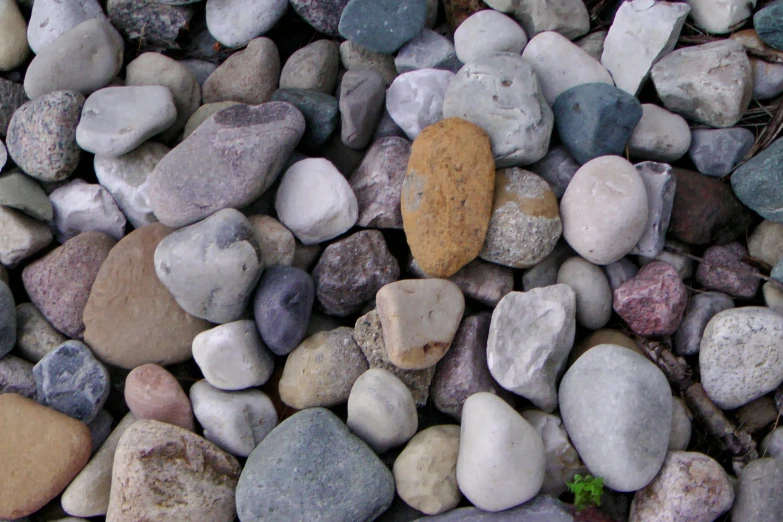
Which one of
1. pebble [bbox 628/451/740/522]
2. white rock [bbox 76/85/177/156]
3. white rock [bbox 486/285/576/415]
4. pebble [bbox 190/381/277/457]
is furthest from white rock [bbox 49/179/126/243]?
pebble [bbox 628/451/740/522]

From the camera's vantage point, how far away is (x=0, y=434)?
1.80 meters

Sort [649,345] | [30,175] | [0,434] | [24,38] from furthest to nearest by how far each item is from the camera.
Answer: [24,38], [30,175], [649,345], [0,434]

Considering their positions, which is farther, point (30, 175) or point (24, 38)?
point (24, 38)

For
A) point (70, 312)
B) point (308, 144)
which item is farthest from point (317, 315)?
point (70, 312)

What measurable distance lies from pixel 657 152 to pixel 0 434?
208 centimetres

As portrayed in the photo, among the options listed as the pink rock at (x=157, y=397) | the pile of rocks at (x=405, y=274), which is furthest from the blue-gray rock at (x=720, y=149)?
the pink rock at (x=157, y=397)

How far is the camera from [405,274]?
205 cm

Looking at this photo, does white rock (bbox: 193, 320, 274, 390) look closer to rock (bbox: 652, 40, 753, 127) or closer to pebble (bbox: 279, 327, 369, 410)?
pebble (bbox: 279, 327, 369, 410)

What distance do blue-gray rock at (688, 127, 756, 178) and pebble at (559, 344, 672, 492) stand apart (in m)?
→ 0.67

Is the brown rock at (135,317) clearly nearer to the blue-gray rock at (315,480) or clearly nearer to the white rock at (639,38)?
the blue-gray rock at (315,480)

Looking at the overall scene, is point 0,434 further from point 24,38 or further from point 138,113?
point 24,38

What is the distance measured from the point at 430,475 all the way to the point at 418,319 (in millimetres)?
409

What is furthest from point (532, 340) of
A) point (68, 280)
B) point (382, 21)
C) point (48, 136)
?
point (48, 136)

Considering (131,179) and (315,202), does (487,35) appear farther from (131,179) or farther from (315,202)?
(131,179)
